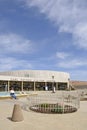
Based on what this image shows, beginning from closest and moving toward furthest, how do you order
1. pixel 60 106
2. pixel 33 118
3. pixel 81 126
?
pixel 81 126 < pixel 33 118 < pixel 60 106

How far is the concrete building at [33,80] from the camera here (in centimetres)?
6128

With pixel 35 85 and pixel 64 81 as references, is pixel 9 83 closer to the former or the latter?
pixel 35 85

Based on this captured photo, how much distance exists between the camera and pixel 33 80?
68500 millimetres

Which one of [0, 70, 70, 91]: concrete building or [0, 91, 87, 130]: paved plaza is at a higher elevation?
[0, 70, 70, 91]: concrete building

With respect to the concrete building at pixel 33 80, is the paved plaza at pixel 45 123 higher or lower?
lower

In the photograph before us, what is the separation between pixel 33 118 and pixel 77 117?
2.54 m

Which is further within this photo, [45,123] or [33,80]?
[33,80]

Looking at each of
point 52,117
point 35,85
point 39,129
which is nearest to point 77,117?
point 52,117

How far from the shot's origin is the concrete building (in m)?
61.3

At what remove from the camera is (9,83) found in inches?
2475

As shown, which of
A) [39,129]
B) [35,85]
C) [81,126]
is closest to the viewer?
[39,129]

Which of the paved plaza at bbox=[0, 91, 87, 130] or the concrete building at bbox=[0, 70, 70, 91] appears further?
the concrete building at bbox=[0, 70, 70, 91]

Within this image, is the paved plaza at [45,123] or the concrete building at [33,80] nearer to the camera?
the paved plaza at [45,123]

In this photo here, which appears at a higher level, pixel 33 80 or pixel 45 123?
pixel 33 80
